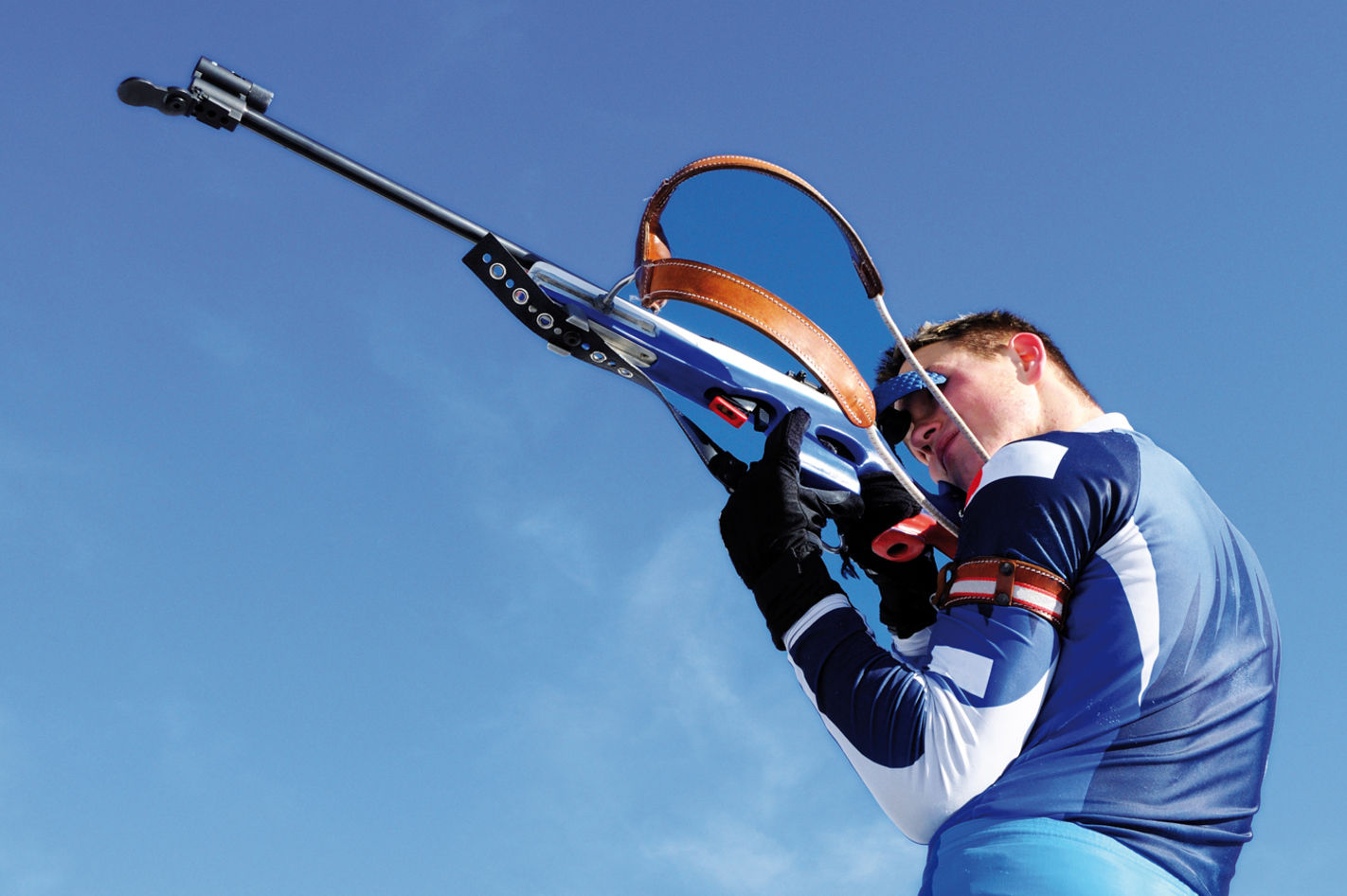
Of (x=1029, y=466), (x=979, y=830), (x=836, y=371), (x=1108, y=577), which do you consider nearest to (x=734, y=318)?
(x=836, y=371)

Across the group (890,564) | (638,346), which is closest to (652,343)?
(638,346)

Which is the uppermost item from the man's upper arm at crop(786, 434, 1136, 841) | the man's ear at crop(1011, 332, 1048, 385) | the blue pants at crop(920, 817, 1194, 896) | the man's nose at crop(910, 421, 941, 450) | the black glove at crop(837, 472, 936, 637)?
the man's ear at crop(1011, 332, 1048, 385)

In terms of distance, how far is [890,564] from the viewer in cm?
452

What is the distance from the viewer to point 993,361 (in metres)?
4.19

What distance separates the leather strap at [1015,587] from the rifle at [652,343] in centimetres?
98

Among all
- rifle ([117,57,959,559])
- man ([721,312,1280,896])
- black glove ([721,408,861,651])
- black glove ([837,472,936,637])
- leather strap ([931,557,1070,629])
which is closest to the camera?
man ([721,312,1280,896])

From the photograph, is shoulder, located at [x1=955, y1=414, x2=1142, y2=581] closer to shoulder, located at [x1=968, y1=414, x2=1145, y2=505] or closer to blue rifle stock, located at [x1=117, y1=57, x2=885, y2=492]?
shoulder, located at [x1=968, y1=414, x2=1145, y2=505]

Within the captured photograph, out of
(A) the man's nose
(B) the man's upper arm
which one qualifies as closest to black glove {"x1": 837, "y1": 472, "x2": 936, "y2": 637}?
(A) the man's nose

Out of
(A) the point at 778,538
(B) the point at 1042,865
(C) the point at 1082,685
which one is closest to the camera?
(B) the point at 1042,865

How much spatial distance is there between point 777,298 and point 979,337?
35.2 inches

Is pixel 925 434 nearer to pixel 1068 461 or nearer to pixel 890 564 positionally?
pixel 890 564

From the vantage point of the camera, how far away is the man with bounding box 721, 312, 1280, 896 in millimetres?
2652

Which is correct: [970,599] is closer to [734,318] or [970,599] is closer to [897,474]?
[897,474]

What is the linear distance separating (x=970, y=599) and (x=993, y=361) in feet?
5.04
